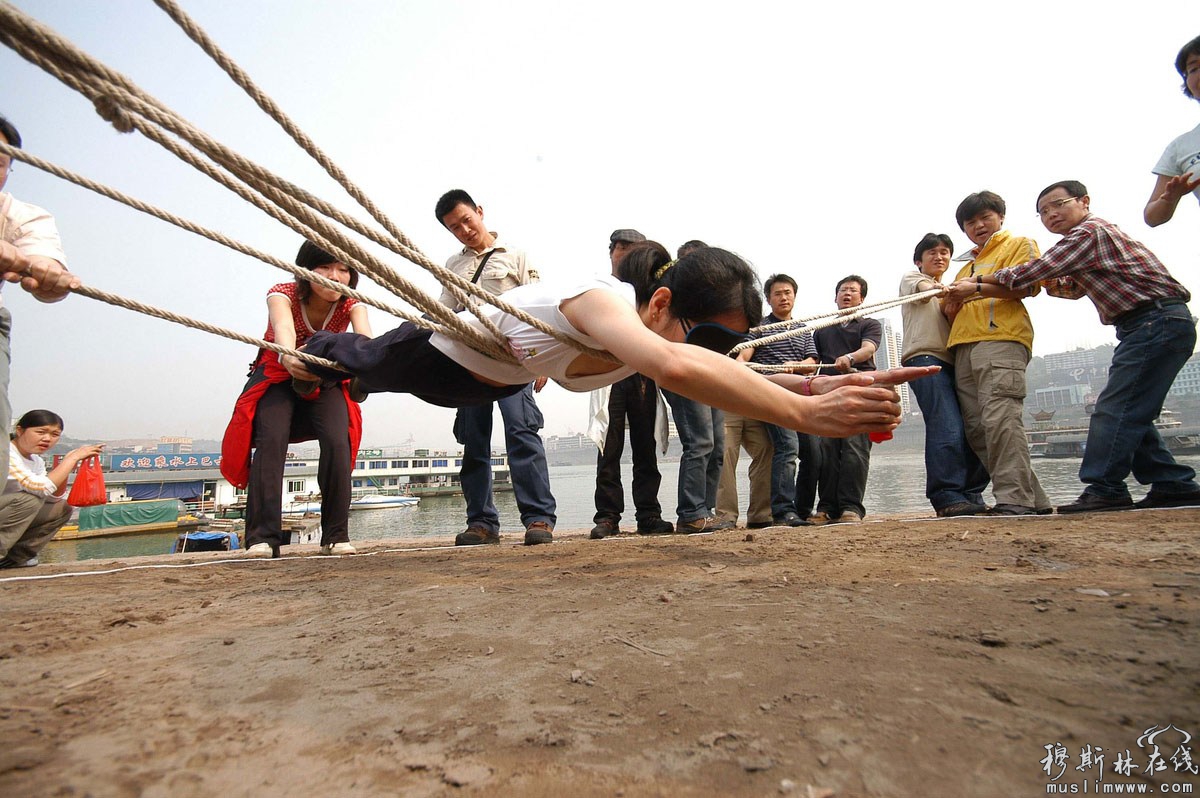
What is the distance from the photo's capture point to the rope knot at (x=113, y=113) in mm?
1156

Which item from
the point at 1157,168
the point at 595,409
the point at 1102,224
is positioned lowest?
the point at 595,409

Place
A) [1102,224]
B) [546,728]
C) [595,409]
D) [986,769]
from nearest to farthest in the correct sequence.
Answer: [986,769] < [546,728] < [1102,224] < [595,409]

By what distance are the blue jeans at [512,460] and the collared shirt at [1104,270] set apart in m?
2.76

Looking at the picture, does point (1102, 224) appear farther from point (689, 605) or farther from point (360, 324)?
point (360, 324)

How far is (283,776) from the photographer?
0.75m

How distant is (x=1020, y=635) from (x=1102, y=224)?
2895 millimetres

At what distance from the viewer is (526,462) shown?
3367mm

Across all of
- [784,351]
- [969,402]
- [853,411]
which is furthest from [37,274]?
[969,402]

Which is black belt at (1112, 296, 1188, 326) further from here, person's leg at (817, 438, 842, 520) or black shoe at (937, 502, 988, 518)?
person's leg at (817, 438, 842, 520)

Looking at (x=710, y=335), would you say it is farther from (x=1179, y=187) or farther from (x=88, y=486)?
(x=88, y=486)

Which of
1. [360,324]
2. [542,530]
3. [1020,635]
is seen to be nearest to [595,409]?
[542,530]

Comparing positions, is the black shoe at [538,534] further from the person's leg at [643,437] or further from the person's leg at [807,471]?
A: the person's leg at [807,471]

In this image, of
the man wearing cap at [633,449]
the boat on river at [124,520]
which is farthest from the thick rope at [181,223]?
the boat on river at [124,520]

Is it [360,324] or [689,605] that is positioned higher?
[360,324]
